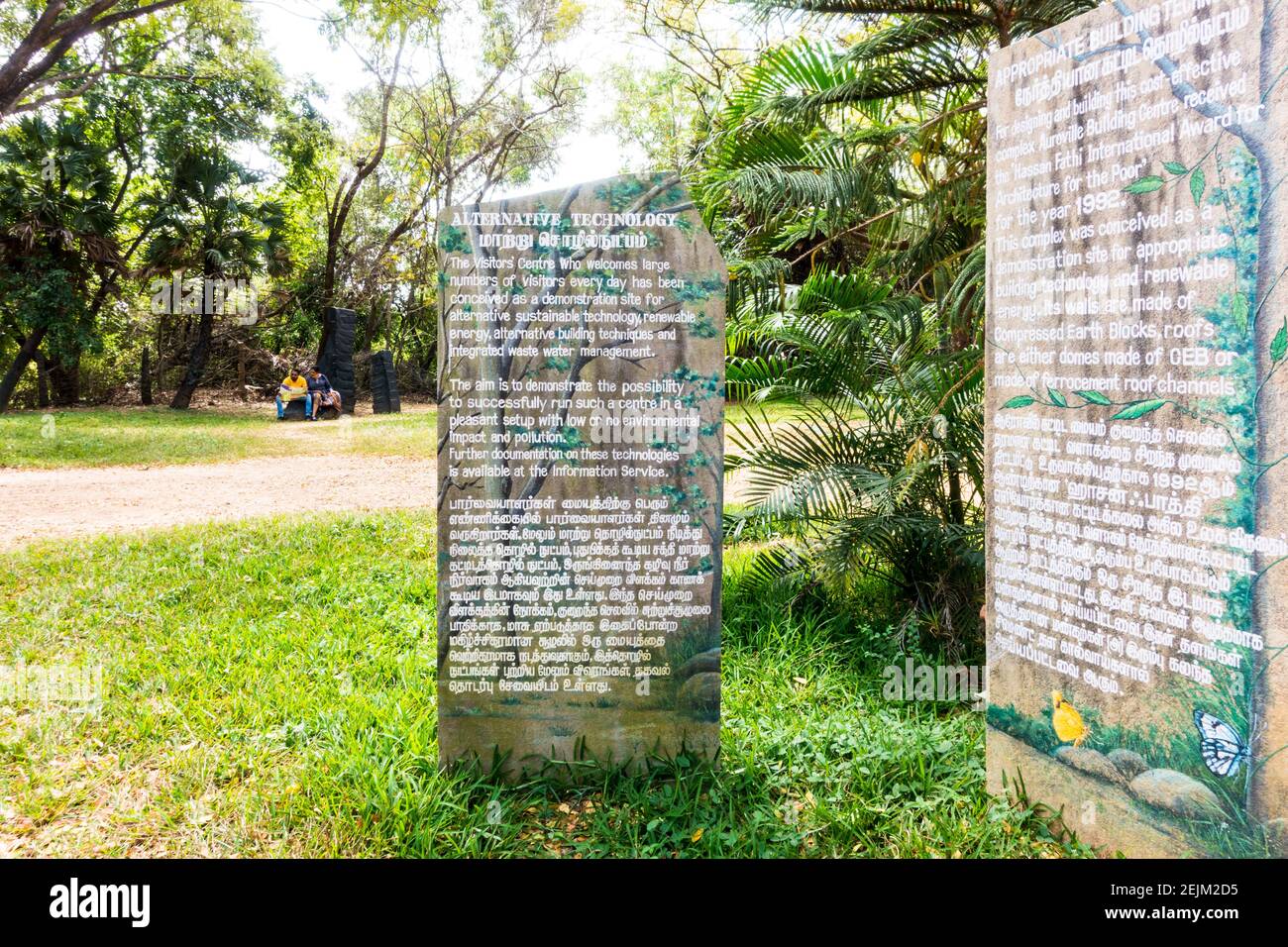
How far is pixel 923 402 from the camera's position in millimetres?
4371

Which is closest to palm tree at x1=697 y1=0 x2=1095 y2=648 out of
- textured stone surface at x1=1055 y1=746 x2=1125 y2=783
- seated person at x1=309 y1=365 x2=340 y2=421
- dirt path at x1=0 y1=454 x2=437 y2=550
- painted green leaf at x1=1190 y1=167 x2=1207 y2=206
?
textured stone surface at x1=1055 y1=746 x2=1125 y2=783

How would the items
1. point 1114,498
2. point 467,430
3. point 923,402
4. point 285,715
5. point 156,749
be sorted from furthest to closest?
point 923,402 → point 285,715 → point 156,749 → point 467,430 → point 1114,498

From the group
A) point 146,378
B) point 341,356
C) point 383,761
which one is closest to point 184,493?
point 383,761

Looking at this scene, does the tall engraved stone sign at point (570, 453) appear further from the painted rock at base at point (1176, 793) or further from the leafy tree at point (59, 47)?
the leafy tree at point (59, 47)

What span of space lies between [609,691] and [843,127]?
363 cm

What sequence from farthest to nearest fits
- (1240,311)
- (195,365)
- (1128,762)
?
1. (195,365)
2. (1128,762)
3. (1240,311)

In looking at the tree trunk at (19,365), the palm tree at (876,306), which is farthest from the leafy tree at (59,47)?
the palm tree at (876,306)

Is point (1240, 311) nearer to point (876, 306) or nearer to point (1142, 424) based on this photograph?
point (1142, 424)

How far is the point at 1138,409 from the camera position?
8.11ft

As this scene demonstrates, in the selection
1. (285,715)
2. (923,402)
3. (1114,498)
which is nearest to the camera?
(1114,498)

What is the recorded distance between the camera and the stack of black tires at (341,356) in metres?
17.9

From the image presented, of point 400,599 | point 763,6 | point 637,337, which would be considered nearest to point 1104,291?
point 637,337

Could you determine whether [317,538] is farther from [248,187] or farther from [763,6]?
[248,187]

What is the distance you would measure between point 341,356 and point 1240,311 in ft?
57.5
